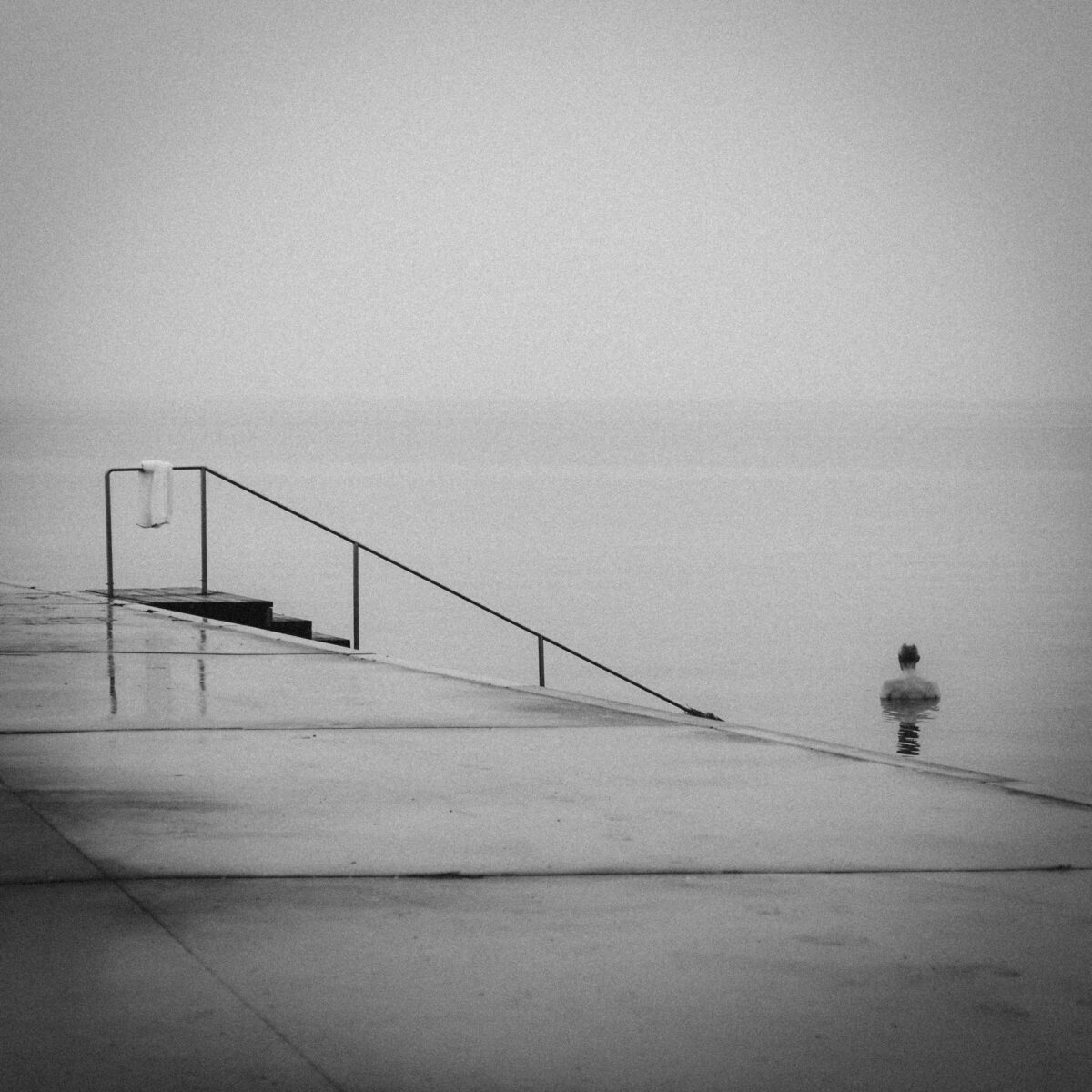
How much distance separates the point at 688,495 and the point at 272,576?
148ft

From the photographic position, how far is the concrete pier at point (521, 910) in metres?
4.23

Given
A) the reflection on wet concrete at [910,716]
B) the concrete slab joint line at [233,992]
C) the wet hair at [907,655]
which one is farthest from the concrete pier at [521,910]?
the wet hair at [907,655]

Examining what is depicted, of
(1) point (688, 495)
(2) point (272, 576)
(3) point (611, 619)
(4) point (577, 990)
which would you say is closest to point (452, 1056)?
(4) point (577, 990)

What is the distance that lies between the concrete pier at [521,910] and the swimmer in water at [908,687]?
12.4 m

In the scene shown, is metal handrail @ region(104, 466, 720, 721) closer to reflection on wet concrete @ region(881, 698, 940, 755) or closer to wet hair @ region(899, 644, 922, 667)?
reflection on wet concrete @ region(881, 698, 940, 755)

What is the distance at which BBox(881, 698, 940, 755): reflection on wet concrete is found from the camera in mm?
18984

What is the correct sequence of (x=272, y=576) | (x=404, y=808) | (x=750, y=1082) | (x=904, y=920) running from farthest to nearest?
1. (x=272, y=576)
2. (x=404, y=808)
3. (x=904, y=920)
4. (x=750, y=1082)

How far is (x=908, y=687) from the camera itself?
21312 millimetres

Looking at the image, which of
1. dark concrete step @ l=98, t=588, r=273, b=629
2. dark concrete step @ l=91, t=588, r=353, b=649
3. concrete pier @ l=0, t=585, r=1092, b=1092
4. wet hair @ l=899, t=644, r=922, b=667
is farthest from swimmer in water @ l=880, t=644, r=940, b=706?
concrete pier @ l=0, t=585, r=1092, b=1092

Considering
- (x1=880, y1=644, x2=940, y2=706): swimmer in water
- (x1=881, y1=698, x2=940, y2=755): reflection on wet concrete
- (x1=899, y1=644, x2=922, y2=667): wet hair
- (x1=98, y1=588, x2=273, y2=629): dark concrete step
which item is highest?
(x1=98, y1=588, x2=273, y2=629): dark concrete step

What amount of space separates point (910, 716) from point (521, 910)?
625 inches

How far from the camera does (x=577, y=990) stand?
185 inches

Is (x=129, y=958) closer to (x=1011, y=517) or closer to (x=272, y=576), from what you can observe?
(x=272, y=576)

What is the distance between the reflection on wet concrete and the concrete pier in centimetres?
1044
